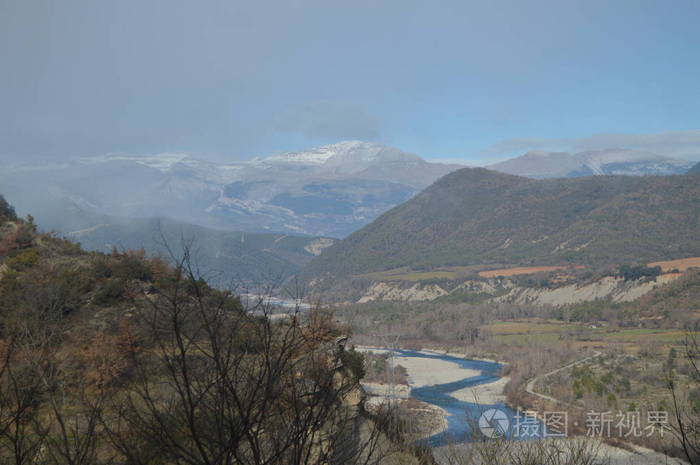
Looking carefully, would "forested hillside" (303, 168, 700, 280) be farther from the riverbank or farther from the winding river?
the riverbank

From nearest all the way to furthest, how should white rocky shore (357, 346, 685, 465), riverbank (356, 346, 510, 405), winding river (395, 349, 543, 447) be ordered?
1. white rocky shore (357, 346, 685, 465)
2. winding river (395, 349, 543, 447)
3. riverbank (356, 346, 510, 405)

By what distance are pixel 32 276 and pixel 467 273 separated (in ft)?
417

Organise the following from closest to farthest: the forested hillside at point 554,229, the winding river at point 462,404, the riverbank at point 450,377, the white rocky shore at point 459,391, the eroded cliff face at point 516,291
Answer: the white rocky shore at point 459,391 → the winding river at point 462,404 → the riverbank at point 450,377 → the eroded cliff face at point 516,291 → the forested hillside at point 554,229

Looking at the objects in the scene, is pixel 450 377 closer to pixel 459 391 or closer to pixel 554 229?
pixel 459 391

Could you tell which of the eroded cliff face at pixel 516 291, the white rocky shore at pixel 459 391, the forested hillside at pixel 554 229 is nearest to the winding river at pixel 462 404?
the white rocky shore at pixel 459 391

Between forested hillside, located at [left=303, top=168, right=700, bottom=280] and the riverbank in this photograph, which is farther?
forested hillside, located at [left=303, top=168, right=700, bottom=280]

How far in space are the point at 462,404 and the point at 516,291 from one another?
75817mm

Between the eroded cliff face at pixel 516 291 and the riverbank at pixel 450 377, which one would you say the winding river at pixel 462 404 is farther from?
the eroded cliff face at pixel 516 291

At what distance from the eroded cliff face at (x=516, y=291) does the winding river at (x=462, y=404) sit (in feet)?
117

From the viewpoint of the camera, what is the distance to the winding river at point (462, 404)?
35844mm

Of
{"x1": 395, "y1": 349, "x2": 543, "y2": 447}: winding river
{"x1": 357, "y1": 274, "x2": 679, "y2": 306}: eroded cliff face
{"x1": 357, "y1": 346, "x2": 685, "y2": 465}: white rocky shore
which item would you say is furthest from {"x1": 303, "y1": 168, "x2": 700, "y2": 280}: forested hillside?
{"x1": 357, "y1": 346, "x2": 685, "y2": 465}: white rocky shore

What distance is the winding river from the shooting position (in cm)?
3584

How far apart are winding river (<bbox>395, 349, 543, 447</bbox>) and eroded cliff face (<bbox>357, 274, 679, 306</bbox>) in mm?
35743

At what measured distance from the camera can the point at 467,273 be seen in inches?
5571
